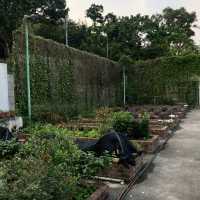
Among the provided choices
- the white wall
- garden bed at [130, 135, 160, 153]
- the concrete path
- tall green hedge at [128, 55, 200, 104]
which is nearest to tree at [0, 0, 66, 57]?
the white wall

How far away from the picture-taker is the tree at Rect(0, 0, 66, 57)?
68.8ft

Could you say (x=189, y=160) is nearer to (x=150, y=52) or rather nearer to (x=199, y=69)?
(x=199, y=69)

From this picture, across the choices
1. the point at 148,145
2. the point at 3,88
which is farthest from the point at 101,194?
the point at 3,88

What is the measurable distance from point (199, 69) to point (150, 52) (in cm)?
1025

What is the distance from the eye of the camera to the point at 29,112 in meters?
9.77

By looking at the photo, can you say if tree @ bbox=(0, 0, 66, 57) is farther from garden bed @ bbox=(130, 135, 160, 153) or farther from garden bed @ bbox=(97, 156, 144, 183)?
garden bed @ bbox=(97, 156, 144, 183)

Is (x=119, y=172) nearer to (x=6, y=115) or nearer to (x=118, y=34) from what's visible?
(x=6, y=115)

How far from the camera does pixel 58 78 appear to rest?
12289 mm

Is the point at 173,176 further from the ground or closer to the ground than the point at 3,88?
closer to the ground

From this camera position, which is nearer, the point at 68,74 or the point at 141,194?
the point at 141,194

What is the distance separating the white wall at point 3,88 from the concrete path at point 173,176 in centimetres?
427

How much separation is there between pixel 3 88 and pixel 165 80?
13.6m

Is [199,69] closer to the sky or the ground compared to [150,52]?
closer to the ground

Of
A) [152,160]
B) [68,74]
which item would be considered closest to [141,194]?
[152,160]
